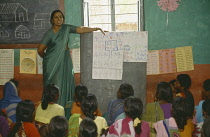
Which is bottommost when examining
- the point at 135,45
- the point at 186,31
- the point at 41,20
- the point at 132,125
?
the point at 132,125

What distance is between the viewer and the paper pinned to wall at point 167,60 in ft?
16.3

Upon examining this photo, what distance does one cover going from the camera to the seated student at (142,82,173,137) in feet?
9.59

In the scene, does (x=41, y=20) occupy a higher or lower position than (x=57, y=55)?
higher

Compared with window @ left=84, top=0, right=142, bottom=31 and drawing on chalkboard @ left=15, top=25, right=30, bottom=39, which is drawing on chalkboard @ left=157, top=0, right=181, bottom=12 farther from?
drawing on chalkboard @ left=15, top=25, right=30, bottom=39

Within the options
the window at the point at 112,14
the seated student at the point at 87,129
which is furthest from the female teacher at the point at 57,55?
the seated student at the point at 87,129

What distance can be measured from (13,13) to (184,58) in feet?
8.77

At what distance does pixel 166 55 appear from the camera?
4.99m

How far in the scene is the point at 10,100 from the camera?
4.15m

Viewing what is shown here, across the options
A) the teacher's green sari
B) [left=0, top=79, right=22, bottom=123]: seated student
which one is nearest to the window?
the teacher's green sari

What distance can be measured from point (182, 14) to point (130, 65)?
133 centimetres

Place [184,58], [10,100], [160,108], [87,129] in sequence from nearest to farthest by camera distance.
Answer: [87,129], [160,108], [10,100], [184,58]

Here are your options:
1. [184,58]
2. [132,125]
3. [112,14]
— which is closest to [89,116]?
[132,125]

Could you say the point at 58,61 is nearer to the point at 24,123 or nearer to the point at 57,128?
the point at 24,123

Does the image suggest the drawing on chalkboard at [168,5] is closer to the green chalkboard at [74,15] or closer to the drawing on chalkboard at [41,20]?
the green chalkboard at [74,15]
